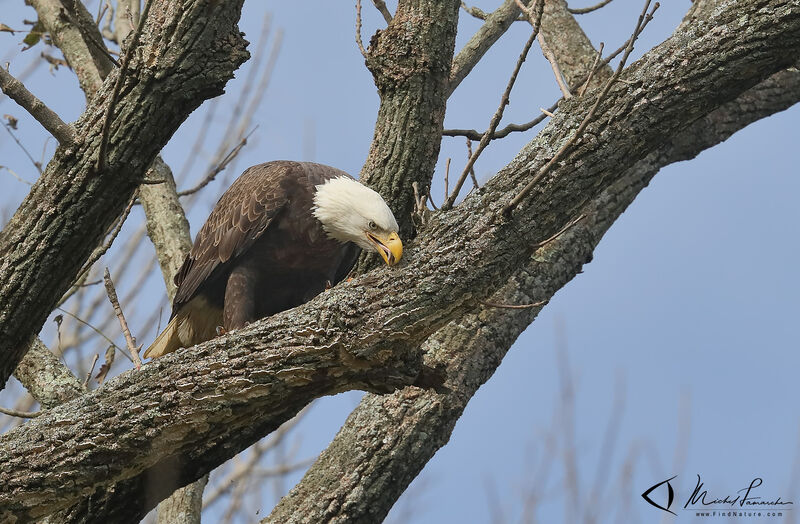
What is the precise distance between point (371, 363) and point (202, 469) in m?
1.11

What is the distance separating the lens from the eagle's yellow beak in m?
3.93

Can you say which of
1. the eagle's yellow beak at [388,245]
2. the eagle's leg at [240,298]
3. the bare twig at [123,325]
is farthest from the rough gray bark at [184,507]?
the eagle's yellow beak at [388,245]

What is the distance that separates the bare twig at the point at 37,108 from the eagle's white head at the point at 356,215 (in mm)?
1420

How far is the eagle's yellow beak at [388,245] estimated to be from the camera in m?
3.93

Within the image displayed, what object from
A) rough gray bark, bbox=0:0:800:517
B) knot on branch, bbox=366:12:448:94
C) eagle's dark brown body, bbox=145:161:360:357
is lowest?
rough gray bark, bbox=0:0:800:517

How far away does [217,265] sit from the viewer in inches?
199

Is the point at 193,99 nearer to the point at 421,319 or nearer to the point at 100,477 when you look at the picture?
the point at 421,319

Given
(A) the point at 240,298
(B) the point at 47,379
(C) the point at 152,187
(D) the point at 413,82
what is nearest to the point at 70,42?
(C) the point at 152,187

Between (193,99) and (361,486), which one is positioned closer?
(193,99)

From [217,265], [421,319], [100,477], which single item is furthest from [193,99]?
[217,265]

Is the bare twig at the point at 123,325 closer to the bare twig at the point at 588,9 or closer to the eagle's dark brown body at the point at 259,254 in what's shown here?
the eagle's dark brown body at the point at 259,254

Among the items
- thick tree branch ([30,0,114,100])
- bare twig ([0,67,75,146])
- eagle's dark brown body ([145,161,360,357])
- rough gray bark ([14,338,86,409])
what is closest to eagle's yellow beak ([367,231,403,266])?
eagle's dark brown body ([145,161,360,357])

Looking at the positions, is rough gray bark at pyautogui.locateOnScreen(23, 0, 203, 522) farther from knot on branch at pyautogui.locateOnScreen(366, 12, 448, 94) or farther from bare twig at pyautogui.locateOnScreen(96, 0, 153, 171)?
bare twig at pyautogui.locateOnScreen(96, 0, 153, 171)

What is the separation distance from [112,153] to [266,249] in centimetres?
168
